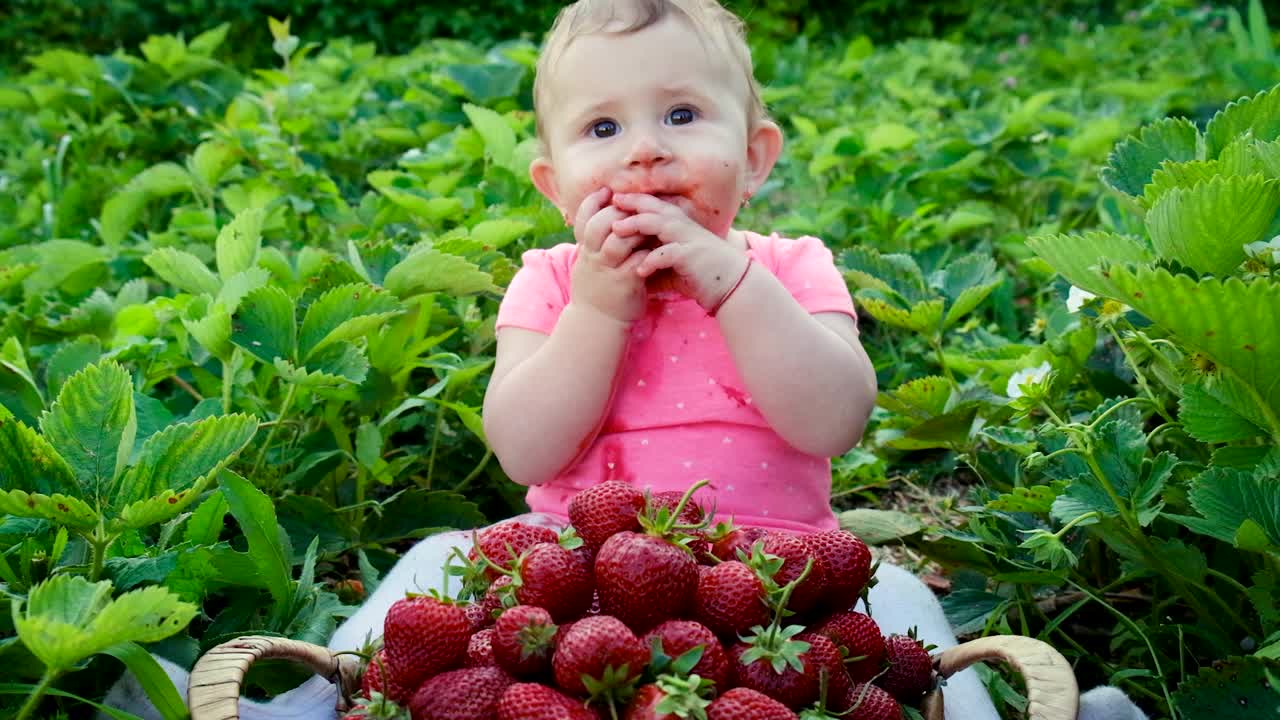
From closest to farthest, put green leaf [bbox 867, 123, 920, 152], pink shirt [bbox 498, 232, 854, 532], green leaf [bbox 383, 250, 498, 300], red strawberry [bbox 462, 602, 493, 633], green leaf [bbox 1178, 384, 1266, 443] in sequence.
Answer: red strawberry [bbox 462, 602, 493, 633] → green leaf [bbox 1178, 384, 1266, 443] → pink shirt [bbox 498, 232, 854, 532] → green leaf [bbox 383, 250, 498, 300] → green leaf [bbox 867, 123, 920, 152]

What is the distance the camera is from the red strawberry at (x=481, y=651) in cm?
110

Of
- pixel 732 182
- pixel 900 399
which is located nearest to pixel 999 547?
pixel 900 399

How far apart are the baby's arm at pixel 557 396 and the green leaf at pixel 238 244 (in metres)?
0.48

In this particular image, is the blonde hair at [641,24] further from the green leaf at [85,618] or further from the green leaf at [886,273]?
the green leaf at [85,618]

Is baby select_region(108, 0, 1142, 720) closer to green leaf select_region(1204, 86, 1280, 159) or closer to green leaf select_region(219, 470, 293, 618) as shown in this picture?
green leaf select_region(219, 470, 293, 618)

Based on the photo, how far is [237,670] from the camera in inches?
42.5

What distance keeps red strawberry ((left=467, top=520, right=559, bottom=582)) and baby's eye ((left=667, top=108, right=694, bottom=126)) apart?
1.60 ft

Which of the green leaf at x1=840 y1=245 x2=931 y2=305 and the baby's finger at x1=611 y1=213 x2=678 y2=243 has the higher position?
the baby's finger at x1=611 y1=213 x2=678 y2=243

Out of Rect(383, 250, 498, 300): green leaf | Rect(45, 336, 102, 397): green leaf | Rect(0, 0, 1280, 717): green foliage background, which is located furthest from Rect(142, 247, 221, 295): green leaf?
Rect(383, 250, 498, 300): green leaf

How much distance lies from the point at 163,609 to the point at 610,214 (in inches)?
24.5

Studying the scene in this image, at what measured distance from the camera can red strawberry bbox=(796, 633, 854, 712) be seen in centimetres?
108

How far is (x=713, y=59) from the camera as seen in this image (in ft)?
4.79

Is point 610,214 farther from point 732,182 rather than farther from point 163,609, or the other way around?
point 163,609

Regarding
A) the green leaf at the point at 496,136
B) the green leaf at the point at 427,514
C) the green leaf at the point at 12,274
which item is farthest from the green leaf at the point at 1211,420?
the green leaf at the point at 12,274
